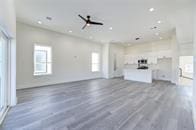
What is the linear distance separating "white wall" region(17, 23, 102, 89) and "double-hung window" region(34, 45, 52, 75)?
25 centimetres

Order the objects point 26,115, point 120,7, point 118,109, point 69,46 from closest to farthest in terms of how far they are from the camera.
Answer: point 26,115 → point 118,109 → point 120,7 → point 69,46

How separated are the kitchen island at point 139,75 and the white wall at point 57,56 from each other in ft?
8.38

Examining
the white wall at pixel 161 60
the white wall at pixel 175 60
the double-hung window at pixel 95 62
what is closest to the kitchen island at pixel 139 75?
the white wall at pixel 175 60

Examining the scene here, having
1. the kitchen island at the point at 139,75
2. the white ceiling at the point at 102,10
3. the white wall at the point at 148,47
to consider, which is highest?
the white ceiling at the point at 102,10

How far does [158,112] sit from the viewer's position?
2955mm

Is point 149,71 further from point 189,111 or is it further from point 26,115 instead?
point 26,115

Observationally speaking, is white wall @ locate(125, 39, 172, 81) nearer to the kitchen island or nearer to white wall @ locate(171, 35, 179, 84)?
white wall @ locate(171, 35, 179, 84)

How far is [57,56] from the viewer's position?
690cm

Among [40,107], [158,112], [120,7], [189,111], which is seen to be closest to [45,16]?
[120,7]

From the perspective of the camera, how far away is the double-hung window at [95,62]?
9507mm

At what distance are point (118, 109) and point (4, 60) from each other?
3.45 metres

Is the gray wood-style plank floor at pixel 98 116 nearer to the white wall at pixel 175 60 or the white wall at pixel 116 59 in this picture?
the white wall at pixel 175 60

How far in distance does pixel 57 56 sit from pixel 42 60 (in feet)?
2.85

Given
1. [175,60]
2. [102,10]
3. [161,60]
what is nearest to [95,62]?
[161,60]
